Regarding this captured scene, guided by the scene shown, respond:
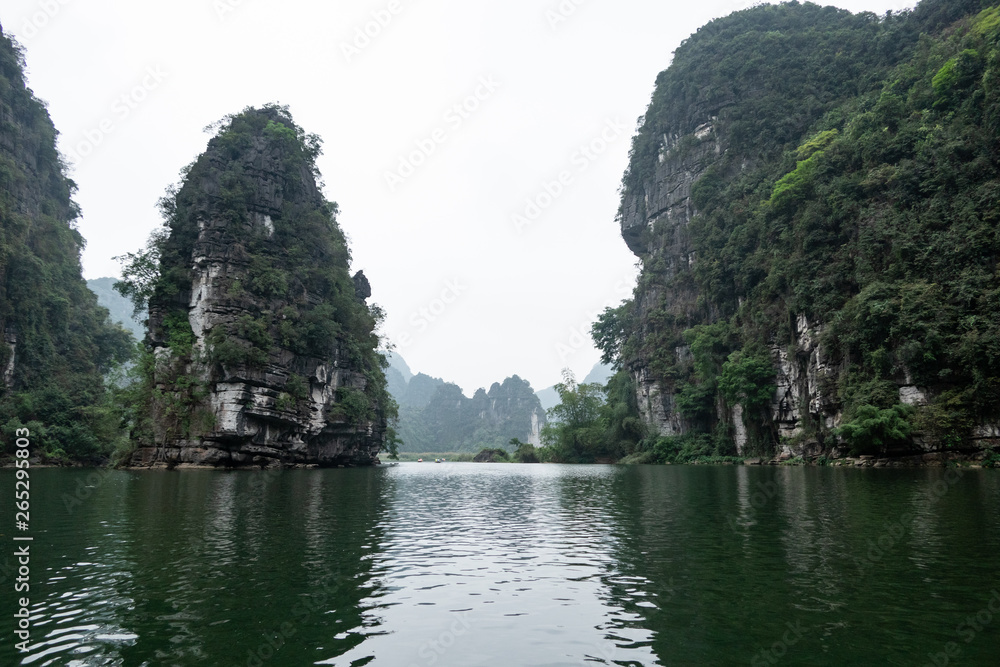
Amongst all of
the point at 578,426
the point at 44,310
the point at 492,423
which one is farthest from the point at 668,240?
the point at 492,423

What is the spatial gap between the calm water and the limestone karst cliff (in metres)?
29.9

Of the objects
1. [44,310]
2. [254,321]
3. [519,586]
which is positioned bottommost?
[519,586]

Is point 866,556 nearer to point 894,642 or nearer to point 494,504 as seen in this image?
point 894,642

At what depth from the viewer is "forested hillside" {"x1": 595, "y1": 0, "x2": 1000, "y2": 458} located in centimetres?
3494

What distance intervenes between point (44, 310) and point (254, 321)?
91.5 ft

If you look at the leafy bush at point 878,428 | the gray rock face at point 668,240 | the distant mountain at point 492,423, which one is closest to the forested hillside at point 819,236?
the leafy bush at point 878,428

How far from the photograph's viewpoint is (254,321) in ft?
162

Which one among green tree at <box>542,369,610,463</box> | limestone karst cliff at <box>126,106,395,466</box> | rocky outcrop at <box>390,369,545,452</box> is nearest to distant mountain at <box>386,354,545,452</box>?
rocky outcrop at <box>390,369,545,452</box>

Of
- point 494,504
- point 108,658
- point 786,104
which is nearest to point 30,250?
point 494,504

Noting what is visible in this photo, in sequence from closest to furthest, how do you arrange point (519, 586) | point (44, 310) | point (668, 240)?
1. point (519, 586)
2. point (44, 310)
3. point (668, 240)

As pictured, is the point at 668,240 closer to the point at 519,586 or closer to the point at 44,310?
the point at 519,586

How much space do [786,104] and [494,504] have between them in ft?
205

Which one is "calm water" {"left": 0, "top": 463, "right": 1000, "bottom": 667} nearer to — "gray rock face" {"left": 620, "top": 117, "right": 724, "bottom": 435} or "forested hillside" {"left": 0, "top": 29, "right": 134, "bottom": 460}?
"forested hillside" {"left": 0, "top": 29, "right": 134, "bottom": 460}

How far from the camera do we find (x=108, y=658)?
6602 millimetres
